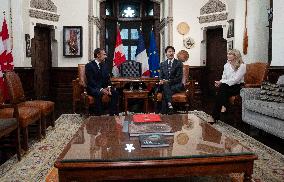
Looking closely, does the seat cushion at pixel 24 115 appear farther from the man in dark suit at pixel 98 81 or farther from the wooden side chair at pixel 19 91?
the man in dark suit at pixel 98 81

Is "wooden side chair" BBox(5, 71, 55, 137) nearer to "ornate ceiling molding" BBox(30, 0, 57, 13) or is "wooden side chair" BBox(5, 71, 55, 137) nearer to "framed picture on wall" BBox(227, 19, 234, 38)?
"ornate ceiling molding" BBox(30, 0, 57, 13)

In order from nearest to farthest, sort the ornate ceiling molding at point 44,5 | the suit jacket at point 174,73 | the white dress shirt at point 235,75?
the white dress shirt at point 235,75 → the suit jacket at point 174,73 → the ornate ceiling molding at point 44,5

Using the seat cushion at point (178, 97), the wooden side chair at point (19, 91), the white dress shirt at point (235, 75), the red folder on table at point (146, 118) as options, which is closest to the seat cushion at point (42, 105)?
the wooden side chair at point (19, 91)

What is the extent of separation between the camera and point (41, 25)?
10547 mm

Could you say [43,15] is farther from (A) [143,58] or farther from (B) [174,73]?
(B) [174,73]

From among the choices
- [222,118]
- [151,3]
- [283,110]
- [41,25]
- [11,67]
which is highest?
[151,3]

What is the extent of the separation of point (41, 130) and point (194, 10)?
8072 millimetres

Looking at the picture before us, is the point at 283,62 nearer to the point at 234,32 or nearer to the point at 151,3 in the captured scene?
the point at 234,32

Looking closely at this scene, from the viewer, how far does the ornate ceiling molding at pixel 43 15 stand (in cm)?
976

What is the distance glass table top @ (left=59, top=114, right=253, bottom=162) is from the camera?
7.63 feet

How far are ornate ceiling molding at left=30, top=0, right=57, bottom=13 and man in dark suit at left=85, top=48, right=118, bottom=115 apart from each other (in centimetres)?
446

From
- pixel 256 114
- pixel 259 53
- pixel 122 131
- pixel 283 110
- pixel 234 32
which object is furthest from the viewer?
pixel 234 32

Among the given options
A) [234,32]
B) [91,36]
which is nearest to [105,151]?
[234,32]

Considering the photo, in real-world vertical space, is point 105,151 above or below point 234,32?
below
